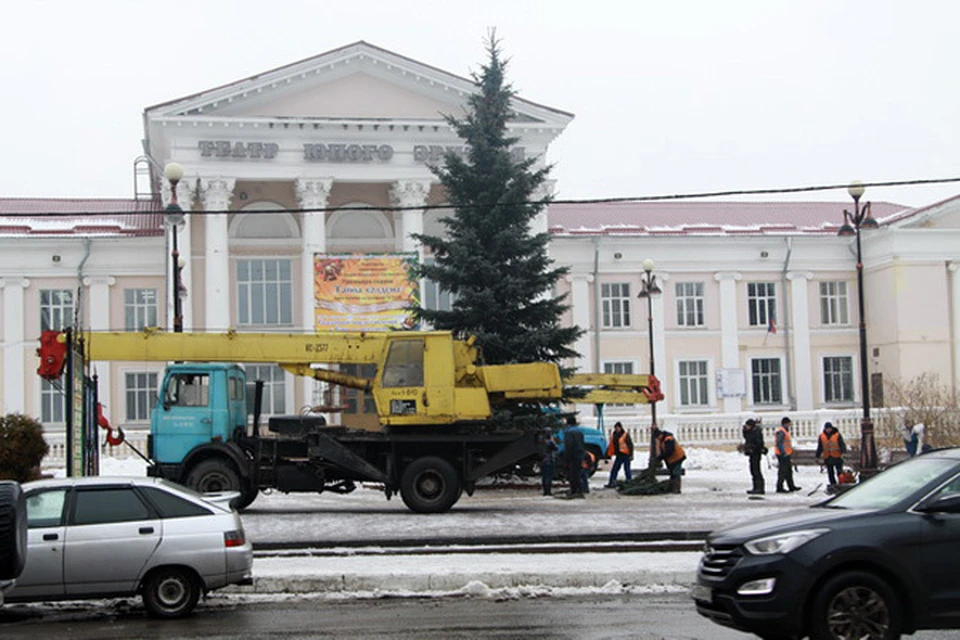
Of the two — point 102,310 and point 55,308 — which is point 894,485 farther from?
point 55,308

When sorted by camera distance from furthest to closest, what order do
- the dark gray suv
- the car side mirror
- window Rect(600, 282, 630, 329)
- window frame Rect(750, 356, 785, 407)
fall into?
window frame Rect(750, 356, 785, 407) < window Rect(600, 282, 630, 329) < the car side mirror < the dark gray suv

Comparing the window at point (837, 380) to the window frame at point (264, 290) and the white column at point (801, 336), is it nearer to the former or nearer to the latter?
the white column at point (801, 336)

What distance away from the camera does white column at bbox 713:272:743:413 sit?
53688mm

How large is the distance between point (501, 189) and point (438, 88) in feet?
57.1

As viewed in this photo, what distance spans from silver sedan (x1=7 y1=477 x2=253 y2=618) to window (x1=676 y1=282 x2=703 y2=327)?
42.1 meters

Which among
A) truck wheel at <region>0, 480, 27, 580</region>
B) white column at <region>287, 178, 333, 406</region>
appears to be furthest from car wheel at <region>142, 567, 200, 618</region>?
white column at <region>287, 178, 333, 406</region>

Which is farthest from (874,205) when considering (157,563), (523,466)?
(157,563)

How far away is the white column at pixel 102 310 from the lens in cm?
4906

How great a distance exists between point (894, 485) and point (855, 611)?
4.60ft

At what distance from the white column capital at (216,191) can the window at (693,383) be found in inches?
819

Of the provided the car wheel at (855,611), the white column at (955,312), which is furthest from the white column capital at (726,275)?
the car wheel at (855,611)

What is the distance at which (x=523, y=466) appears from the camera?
29.2 m

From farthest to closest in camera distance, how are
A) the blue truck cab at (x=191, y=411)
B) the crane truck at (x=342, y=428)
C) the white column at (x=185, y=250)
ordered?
the white column at (x=185, y=250), the blue truck cab at (x=191, y=411), the crane truck at (x=342, y=428)

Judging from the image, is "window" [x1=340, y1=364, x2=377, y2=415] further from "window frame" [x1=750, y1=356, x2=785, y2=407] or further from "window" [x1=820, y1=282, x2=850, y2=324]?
"window" [x1=820, y1=282, x2=850, y2=324]
